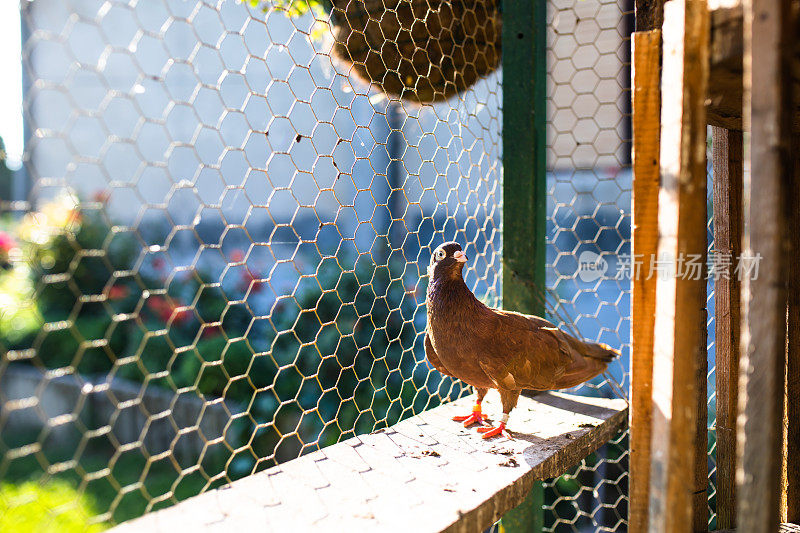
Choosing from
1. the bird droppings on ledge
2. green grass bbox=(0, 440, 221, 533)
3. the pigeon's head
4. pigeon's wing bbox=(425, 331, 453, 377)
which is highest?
the pigeon's head

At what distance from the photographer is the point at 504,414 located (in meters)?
1.47

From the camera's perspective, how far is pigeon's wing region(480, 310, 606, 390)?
1.40 meters

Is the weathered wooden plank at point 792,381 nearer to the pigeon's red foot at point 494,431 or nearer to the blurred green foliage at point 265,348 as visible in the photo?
the pigeon's red foot at point 494,431

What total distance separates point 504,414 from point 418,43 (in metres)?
1.05

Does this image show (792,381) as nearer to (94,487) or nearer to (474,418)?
(474,418)

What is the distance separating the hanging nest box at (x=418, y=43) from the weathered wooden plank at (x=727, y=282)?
2.50 ft

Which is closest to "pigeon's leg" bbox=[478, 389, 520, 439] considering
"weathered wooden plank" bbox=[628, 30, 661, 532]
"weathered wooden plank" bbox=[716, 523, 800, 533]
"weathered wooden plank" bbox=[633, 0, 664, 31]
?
"weathered wooden plank" bbox=[628, 30, 661, 532]

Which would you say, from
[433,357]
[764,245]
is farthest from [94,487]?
[764,245]

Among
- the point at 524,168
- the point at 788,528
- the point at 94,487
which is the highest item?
the point at 524,168

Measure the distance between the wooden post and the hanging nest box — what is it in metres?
0.10

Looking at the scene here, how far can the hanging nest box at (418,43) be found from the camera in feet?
5.00

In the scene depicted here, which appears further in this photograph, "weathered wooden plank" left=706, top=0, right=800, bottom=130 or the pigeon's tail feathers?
the pigeon's tail feathers

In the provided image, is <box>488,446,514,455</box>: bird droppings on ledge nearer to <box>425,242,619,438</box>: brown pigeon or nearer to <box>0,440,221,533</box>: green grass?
<box>425,242,619,438</box>: brown pigeon

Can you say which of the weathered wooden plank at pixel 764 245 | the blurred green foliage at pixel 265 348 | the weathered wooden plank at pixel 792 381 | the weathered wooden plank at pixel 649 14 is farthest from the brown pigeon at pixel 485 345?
the blurred green foliage at pixel 265 348
